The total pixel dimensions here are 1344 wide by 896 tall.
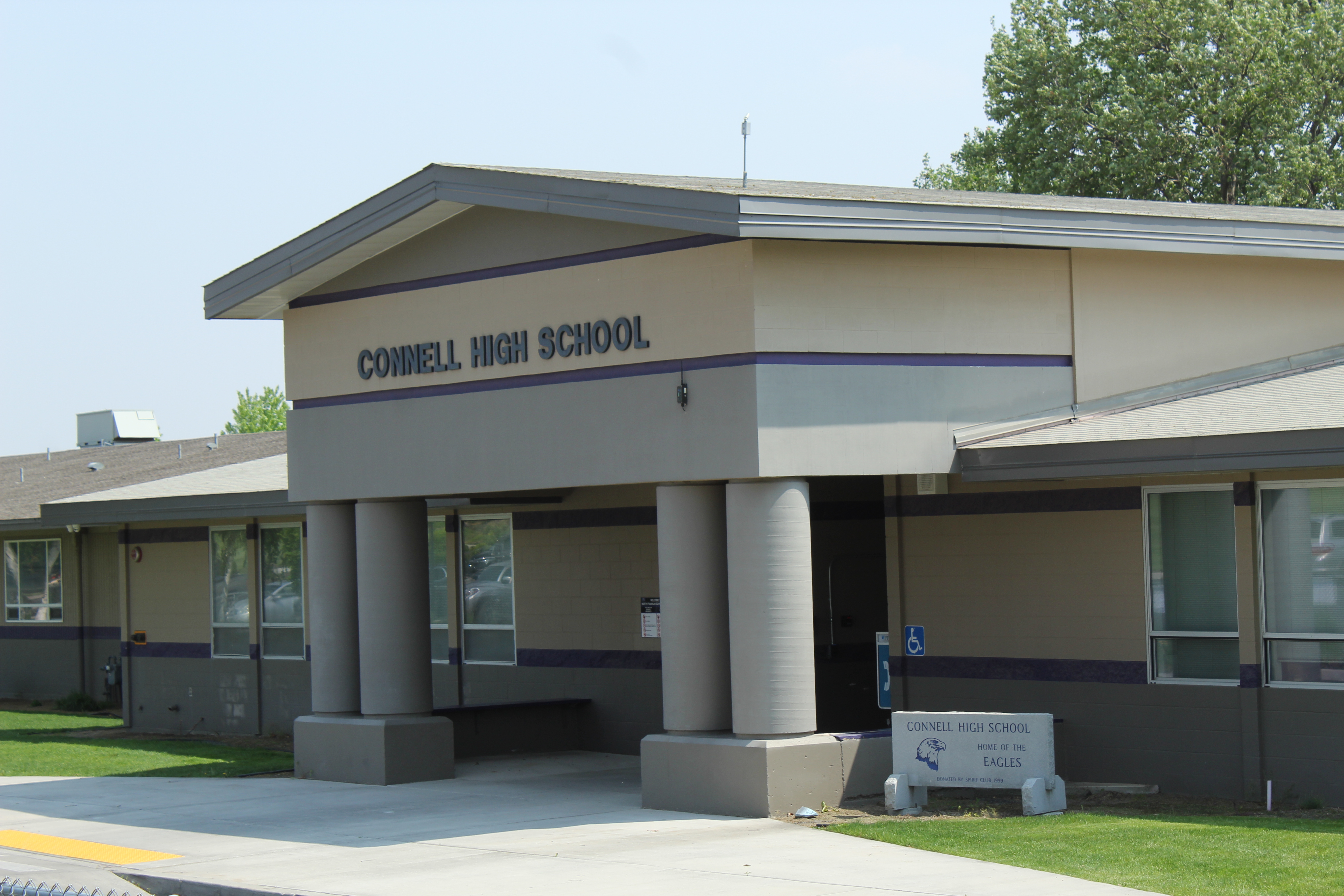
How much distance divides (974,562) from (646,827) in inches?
176

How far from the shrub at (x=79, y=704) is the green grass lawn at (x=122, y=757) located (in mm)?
3588

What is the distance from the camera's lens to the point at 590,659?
19266 mm

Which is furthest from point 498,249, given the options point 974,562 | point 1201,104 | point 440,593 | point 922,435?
point 1201,104

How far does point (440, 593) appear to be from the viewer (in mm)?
21266

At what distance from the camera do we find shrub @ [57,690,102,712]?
1104 inches

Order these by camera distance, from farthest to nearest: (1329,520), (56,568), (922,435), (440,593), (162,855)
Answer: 1. (56,568)
2. (440,593)
3. (922,435)
4. (1329,520)
5. (162,855)

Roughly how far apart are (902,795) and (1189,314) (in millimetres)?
5843

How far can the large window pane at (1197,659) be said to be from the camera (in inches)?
548

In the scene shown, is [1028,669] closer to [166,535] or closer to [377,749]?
[377,749]

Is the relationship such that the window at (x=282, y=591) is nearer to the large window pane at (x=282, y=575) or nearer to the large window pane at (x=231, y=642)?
the large window pane at (x=282, y=575)

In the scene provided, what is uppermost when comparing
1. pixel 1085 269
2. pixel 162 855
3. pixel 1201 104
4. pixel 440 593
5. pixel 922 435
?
pixel 1201 104

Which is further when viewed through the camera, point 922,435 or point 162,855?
point 922,435

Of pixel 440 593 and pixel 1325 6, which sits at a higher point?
pixel 1325 6

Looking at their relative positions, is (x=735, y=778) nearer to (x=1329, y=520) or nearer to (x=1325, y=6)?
(x=1329, y=520)
